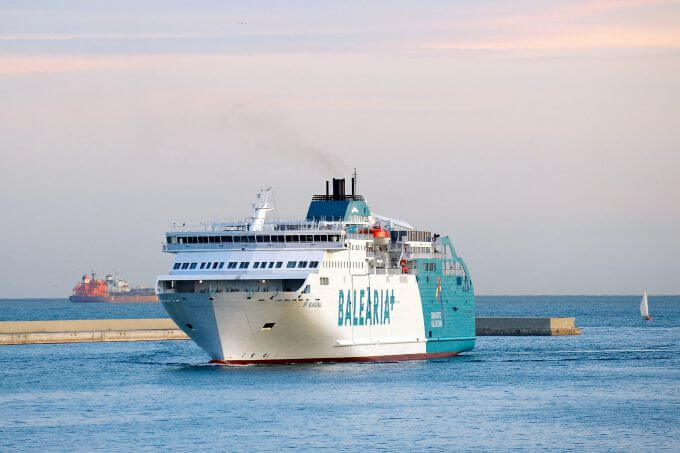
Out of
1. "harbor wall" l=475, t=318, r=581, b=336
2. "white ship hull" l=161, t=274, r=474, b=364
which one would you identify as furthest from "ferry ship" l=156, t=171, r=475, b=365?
"harbor wall" l=475, t=318, r=581, b=336

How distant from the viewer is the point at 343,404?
189ft

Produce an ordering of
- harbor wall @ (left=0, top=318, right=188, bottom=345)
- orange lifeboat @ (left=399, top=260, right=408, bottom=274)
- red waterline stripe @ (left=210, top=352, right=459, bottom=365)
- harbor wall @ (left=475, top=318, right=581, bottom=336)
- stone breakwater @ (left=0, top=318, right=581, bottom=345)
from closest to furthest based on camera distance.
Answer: red waterline stripe @ (left=210, top=352, right=459, bottom=365) < orange lifeboat @ (left=399, top=260, right=408, bottom=274) < harbor wall @ (left=0, top=318, right=188, bottom=345) < stone breakwater @ (left=0, top=318, right=581, bottom=345) < harbor wall @ (left=475, top=318, right=581, bottom=336)

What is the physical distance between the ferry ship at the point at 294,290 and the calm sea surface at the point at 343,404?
1240 millimetres

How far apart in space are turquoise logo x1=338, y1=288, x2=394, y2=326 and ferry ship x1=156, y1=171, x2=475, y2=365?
0.05 meters

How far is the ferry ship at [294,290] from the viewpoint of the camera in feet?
227

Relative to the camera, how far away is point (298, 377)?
66.2m

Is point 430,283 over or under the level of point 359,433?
over

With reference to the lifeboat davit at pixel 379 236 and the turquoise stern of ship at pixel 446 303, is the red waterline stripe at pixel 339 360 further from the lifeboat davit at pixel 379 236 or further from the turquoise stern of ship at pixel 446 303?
the lifeboat davit at pixel 379 236

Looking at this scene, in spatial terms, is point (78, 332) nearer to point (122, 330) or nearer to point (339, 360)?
point (122, 330)

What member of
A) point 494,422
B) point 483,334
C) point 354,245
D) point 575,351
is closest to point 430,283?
point 354,245

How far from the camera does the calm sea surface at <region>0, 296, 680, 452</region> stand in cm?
4828

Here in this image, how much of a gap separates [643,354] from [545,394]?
29686mm

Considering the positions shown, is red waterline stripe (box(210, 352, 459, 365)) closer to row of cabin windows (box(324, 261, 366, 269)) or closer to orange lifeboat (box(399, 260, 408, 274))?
row of cabin windows (box(324, 261, 366, 269))

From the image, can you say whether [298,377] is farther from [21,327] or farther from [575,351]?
[21,327]
